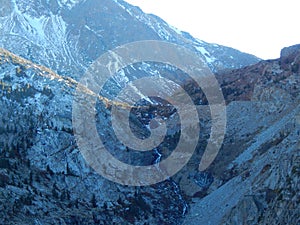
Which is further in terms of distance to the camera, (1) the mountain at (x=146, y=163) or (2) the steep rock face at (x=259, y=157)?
(1) the mountain at (x=146, y=163)

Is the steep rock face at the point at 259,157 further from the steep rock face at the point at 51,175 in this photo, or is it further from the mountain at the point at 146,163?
the steep rock face at the point at 51,175

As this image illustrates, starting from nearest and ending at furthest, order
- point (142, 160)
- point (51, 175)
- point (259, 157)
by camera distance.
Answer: point (51, 175)
point (259, 157)
point (142, 160)

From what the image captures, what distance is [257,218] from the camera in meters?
37.4

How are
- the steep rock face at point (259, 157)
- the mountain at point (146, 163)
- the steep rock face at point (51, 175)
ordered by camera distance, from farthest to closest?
the steep rock face at point (51, 175), the mountain at point (146, 163), the steep rock face at point (259, 157)

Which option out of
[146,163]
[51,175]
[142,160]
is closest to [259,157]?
[146,163]

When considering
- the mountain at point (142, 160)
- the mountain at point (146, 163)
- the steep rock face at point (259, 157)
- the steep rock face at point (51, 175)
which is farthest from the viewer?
the steep rock face at point (51, 175)

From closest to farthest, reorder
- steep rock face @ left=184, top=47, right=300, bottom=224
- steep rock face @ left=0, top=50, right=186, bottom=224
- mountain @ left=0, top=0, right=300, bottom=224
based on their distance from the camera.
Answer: steep rock face @ left=184, top=47, right=300, bottom=224
mountain @ left=0, top=0, right=300, bottom=224
steep rock face @ left=0, top=50, right=186, bottom=224

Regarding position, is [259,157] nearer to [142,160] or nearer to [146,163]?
[146,163]

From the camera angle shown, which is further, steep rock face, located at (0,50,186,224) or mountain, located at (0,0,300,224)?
steep rock face, located at (0,50,186,224)

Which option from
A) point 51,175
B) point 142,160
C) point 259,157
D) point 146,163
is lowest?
point 146,163

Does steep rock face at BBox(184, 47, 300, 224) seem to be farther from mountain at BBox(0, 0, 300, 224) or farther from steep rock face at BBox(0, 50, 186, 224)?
steep rock face at BBox(0, 50, 186, 224)

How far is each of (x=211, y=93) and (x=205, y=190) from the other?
1290 inches

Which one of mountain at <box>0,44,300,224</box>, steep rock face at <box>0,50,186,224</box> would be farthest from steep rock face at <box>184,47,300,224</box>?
steep rock face at <box>0,50,186,224</box>

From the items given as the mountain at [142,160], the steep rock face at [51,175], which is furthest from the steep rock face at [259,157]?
the steep rock face at [51,175]
